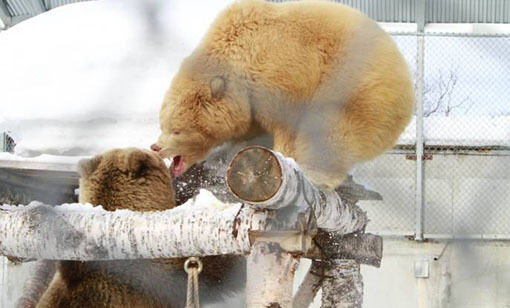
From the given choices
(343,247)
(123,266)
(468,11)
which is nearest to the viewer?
(468,11)

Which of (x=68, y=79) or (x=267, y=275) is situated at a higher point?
(x=68, y=79)

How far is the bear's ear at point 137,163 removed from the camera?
1.86 meters

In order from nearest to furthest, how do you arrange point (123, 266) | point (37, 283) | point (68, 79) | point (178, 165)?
1. point (123, 266)
2. point (178, 165)
3. point (37, 283)
4. point (68, 79)

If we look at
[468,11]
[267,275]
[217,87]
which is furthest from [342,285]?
[468,11]

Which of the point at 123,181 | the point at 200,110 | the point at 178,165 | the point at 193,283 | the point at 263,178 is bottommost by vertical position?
the point at 193,283

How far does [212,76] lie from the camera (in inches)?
80.8

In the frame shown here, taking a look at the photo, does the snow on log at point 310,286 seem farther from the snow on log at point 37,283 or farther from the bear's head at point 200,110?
the snow on log at point 37,283

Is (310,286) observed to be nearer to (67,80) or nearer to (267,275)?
(267,275)

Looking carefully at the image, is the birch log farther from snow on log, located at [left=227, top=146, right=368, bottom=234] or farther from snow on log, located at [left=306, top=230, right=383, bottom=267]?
snow on log, located at [left=227, top=146, right=368, bottom=234]

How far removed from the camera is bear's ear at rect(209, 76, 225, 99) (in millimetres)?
2047

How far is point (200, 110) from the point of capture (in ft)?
6.86

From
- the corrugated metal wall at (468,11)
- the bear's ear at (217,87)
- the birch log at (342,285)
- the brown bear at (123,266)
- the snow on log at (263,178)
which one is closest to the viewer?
the corrugated metal wall at (468,11)

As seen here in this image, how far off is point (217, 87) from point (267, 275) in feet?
2.36

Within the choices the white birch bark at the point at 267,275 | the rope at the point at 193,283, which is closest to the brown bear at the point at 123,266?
the rope at the point at 193,283
